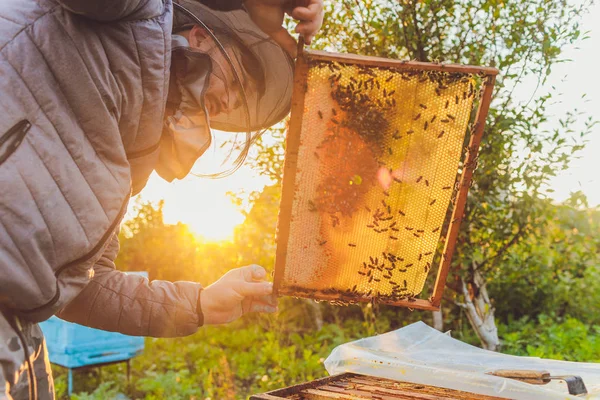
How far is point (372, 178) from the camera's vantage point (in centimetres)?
237

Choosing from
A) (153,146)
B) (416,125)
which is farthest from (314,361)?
(153,146)

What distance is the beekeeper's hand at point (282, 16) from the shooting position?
1.86 meters

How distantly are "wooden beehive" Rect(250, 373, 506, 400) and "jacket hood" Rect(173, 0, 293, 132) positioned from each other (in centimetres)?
105

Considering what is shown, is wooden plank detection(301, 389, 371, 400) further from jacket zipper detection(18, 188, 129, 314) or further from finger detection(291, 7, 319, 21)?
finger detection(291, 7, 319, 21)

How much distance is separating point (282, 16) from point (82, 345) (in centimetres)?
457

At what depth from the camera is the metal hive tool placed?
2250mm

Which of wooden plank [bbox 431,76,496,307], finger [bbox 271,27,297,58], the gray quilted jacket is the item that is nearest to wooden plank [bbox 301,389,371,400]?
wooden plank [bbox 431,76,496,307]

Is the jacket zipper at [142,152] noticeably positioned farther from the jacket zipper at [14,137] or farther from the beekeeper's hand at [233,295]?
the beekeeper's hand at [233,295]

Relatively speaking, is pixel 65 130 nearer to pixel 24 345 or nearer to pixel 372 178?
pixel 24 345

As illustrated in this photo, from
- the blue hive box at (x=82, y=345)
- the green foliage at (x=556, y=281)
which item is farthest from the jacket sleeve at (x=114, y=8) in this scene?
the green foliage at (x=556, y=281)

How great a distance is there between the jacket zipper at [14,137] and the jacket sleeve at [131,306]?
77 cm

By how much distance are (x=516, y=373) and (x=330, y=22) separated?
327 cm

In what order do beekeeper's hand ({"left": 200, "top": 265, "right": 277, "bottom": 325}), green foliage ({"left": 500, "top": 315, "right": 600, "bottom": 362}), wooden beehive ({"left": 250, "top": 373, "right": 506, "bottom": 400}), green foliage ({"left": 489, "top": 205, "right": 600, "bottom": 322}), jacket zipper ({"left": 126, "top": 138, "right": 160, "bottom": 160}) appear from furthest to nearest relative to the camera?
green foliage ({"left": 489, "top": 205, "right": 600, "bottom": 322}) → green foliage ({"left": 500, "top": 315, "right": 600, "bottom": 362}) → beekeeper's hand ({"left": 200, "top": 265, "right": 277, "bottom": 325}) → wooden beehive ({"left": 250, "top": 373, "right": 506, "bottom": 400}) → jacket zipper ({"left": 126, "top": 138, "right": 160, "bottom": 160})

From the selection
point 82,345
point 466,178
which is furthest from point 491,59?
point 82,345
